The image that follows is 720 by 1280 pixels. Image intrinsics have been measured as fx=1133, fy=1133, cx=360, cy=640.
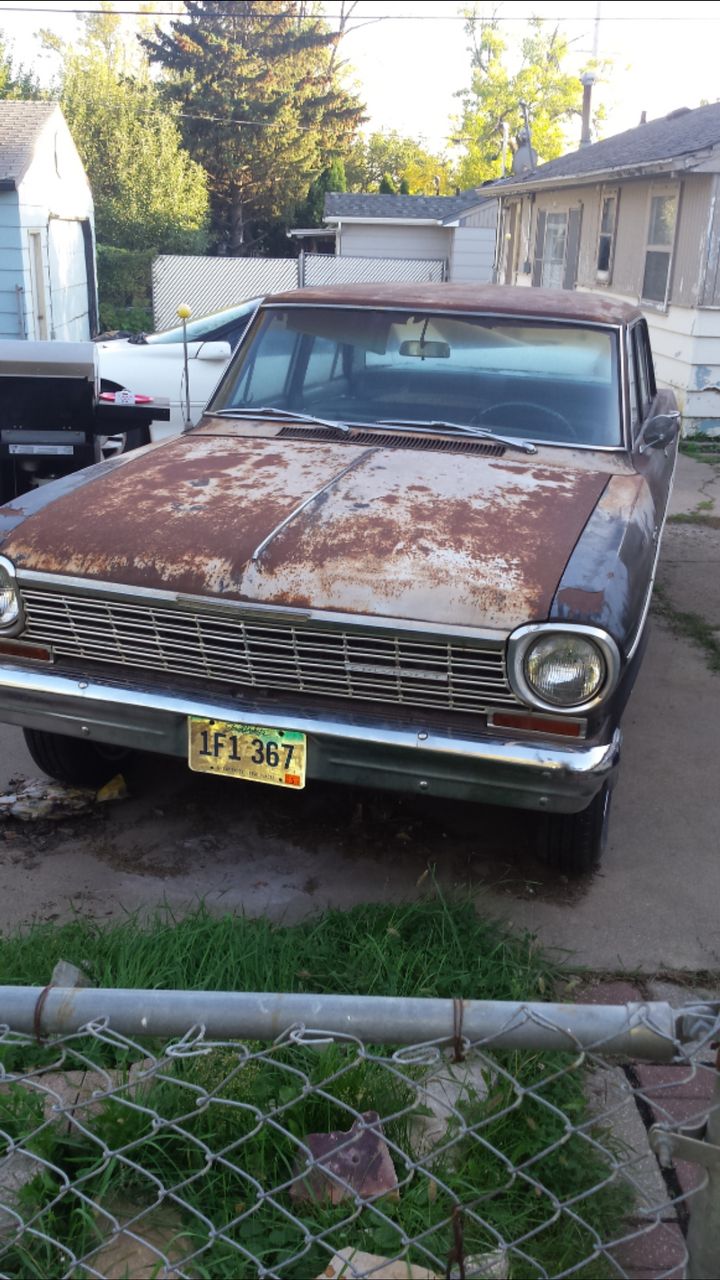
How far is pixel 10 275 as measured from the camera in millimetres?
14125

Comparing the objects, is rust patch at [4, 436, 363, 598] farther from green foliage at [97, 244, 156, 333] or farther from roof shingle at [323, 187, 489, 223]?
green foliage at [97, 244, 156, 333]

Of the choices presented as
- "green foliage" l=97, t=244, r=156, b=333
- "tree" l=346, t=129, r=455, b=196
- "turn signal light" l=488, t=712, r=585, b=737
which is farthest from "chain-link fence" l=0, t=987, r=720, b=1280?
"tree" l=346, t=129, r=455, b=196

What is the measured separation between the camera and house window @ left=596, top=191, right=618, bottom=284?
15863 millimetres

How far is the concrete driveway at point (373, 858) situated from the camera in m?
3.44

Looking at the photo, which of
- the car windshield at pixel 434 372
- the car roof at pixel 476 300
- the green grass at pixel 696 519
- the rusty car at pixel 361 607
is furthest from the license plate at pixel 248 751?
the green grass at pixel 696 519

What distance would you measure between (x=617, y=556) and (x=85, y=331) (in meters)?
17.9

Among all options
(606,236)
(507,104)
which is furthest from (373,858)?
(507,104)

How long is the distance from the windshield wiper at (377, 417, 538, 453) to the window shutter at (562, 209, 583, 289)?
14.6 m

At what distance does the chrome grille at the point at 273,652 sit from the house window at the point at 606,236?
46.3ft

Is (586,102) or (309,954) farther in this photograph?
(586,102)

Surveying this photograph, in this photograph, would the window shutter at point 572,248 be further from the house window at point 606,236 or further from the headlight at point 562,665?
the headlight at point 562,665

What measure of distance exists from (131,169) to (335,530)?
1212 inches

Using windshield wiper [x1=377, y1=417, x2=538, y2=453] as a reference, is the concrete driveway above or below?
below

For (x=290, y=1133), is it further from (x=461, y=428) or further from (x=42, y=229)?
(x=42, y=229)
